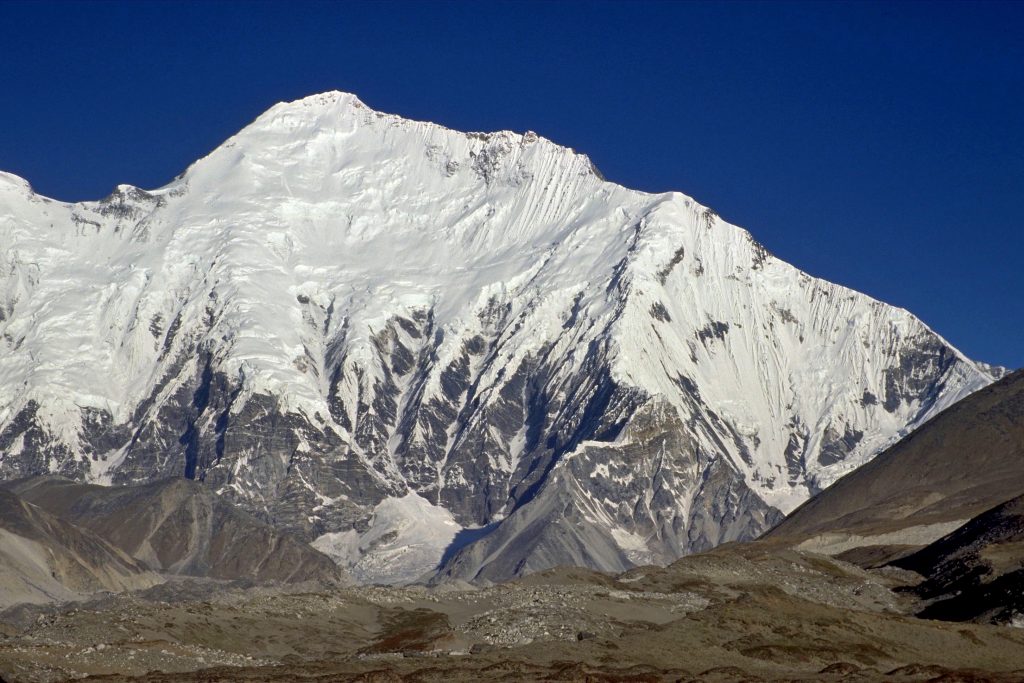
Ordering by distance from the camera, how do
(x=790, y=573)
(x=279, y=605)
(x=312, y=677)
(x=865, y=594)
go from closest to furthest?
1. (x=312, y=677)
2. (x=279, y=605)
3. (x=865, y=594)
4. (x=790, y=573)

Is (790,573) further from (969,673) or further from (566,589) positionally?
(969,673)

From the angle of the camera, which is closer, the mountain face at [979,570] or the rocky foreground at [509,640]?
the rocky foreground at [509,640]

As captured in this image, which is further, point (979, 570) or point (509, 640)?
point (979, 570)

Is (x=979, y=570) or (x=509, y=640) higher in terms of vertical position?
(x=979, y=570)

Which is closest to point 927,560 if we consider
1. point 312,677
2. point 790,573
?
point 790,573

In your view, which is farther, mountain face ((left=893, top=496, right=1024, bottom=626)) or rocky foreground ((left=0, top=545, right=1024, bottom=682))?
mountain face ((left=893, top=496, right=1024, bottom=626))

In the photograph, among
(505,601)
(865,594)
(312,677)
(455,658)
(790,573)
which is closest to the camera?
(312,677)

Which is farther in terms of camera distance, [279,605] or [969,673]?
[279,605]

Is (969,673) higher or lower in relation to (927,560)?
lower
